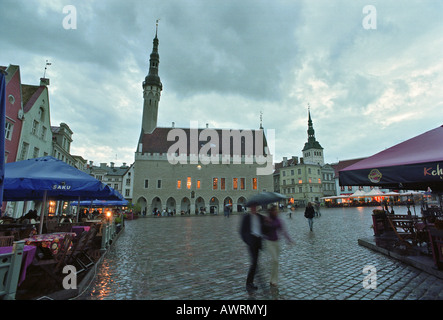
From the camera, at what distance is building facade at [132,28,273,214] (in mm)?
43250

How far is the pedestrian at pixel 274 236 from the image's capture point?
4.43 metres

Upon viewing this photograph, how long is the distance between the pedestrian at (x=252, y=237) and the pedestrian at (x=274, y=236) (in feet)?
0.47

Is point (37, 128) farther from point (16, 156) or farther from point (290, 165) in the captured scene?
point (290, 165)

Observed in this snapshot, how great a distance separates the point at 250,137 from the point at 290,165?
1972cm

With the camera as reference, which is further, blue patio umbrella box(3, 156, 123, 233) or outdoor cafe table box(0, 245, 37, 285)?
blue patio umbrella box(3, 156, 123, 233)

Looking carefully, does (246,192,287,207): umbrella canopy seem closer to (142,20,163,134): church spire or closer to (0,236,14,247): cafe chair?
(0,236,14,247): cafe chair

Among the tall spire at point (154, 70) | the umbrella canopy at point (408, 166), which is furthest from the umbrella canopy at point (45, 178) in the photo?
the tall spire at point (154, 70)

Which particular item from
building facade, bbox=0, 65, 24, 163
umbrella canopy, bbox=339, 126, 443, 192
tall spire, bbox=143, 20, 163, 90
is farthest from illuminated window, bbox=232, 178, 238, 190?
umbrella canopy, bbox=339, 126, 443, 192

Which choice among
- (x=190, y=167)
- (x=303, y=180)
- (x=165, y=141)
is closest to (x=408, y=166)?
(x=190, y=167)

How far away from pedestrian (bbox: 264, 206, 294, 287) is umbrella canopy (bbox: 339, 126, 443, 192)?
75.9 inches

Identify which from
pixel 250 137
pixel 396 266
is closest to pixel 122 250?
pixel 396 266

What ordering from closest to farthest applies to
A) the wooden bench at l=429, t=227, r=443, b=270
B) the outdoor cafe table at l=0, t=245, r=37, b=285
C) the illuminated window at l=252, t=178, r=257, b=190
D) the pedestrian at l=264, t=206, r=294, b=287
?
the outdoor cafe table at l=0, t=245, r=37, b=285 → the pedestrian at l=264, t=206, r=294, b=287 → the wooden bench at l=429, t=227, r=443, b=270 → the illuminated window at l=252, t=178, r=257, b=190

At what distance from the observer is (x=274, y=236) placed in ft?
14.6
